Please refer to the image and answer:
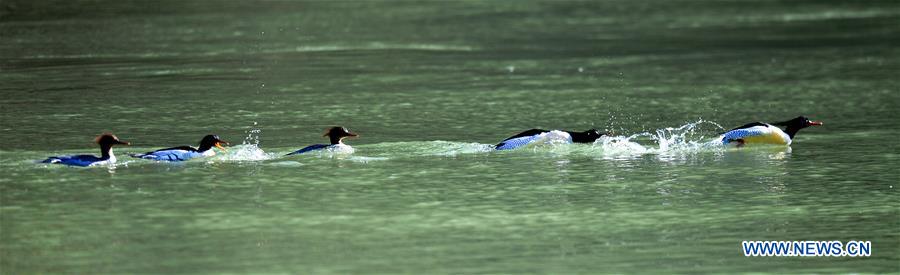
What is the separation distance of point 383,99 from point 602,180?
9.66 m

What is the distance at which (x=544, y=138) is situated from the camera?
19.8 meters

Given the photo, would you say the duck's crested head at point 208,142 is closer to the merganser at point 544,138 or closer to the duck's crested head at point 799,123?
the merganser at point 544,138

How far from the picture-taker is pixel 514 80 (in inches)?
1163

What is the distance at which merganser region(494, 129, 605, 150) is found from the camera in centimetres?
1959

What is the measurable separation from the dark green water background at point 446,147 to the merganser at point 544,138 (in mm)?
168

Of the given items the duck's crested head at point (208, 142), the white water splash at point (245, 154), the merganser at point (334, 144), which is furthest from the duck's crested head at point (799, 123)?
the duck's crested head at point (208, 142)

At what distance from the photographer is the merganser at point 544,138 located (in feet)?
64.3

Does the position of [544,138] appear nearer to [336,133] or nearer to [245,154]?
[336,133]

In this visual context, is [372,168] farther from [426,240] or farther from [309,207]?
[426,240]

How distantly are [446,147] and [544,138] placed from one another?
1.33m

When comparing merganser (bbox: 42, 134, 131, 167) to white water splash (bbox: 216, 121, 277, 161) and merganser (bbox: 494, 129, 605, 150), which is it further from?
merganser (bbox: 494, 129, 605, 150)

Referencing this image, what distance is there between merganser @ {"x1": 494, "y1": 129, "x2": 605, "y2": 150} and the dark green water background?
0.55 ft

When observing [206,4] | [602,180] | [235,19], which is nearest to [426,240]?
[602,180]

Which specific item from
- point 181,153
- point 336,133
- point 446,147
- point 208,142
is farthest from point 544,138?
point 181,153
